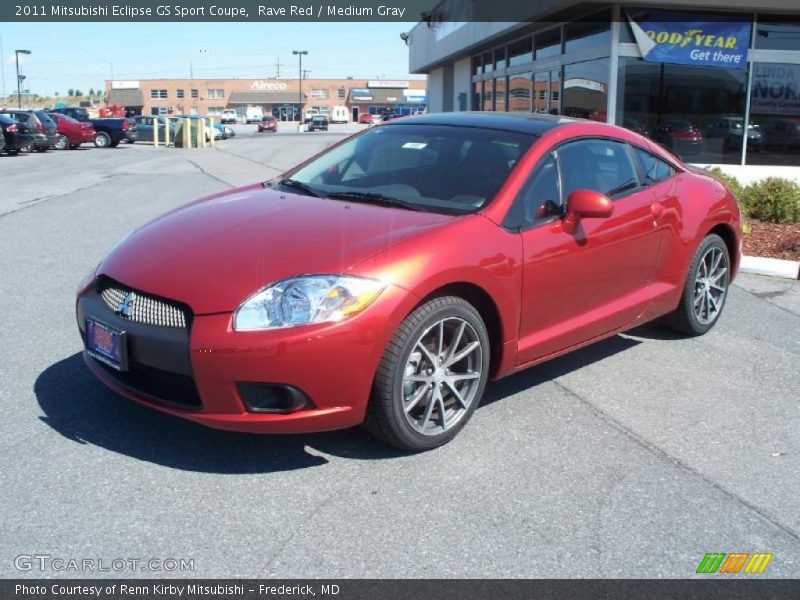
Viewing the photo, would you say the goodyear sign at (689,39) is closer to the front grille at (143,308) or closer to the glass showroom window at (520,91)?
the glass showroom window at (520,91)

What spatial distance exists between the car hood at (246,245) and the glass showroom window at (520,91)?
16.1 metres

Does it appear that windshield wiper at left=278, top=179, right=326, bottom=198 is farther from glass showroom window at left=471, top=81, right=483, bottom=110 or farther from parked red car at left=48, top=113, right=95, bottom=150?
parked red car at left=48, top=113, right=95, bottom=150

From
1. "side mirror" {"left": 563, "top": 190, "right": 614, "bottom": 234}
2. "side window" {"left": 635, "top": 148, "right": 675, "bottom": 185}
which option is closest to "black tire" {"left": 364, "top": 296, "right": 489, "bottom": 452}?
"side mirror" {"left": 563, "top": 190, "right": 614, "bottom": 234}

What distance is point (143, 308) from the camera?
11.6 feet

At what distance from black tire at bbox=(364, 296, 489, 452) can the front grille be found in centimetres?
90

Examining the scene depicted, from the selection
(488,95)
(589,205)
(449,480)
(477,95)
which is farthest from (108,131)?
(449,480)

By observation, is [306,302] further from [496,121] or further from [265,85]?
[265,85]

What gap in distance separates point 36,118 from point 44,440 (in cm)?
2820

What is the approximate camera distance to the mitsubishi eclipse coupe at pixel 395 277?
10.9ft

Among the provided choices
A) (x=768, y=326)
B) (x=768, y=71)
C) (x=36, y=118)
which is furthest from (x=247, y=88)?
(x=768, y=326)

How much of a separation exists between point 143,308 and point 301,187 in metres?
1.53

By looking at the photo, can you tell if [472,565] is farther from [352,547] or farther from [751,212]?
[751,212]

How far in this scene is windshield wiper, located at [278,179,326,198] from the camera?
4530 millimetres
